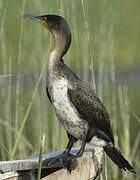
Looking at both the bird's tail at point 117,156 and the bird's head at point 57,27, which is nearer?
the bird's head at point 57,27

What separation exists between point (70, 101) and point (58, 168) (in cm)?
52

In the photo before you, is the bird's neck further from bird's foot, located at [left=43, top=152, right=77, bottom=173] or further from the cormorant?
bird's foot, located at [left=43, top=152, right=77, bottom=173]

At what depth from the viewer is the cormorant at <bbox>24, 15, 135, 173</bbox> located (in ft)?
21.1

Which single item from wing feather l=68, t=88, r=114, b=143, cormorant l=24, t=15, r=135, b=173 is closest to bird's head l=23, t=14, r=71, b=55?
cormorant l=24, t=15, r=135, b=173

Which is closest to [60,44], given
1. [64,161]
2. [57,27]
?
[57,27]

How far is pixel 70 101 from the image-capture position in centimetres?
651

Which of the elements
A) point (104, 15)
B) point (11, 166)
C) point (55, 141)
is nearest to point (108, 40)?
point (104, 15)

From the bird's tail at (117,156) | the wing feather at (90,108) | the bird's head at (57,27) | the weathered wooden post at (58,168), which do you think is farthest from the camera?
the bird's tail at (117,156)

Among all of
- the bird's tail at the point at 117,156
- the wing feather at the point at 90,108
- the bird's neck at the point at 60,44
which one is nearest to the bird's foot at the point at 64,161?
the wing feather at the point at 90,108

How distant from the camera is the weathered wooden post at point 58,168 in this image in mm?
6279

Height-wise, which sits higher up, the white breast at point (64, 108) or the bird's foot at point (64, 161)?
the white breast at point (64, 108)

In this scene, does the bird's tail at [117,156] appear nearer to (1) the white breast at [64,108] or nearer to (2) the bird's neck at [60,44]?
(1) the white breast at [64,108]

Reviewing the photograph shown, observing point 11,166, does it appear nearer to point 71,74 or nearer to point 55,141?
point 71,74

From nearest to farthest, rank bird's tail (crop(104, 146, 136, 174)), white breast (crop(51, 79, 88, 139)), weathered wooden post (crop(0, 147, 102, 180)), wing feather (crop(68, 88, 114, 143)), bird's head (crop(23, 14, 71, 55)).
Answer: weathered wooden post (crop(0, 147, 102, 180))
white breast (crop(51, 79, 88, 139))
wing feather (crop(68, 88, 114, 143))
bird's head (crop(23, 14, 71, 55))
bird's tail (crop(104, 146, 136, 174))
